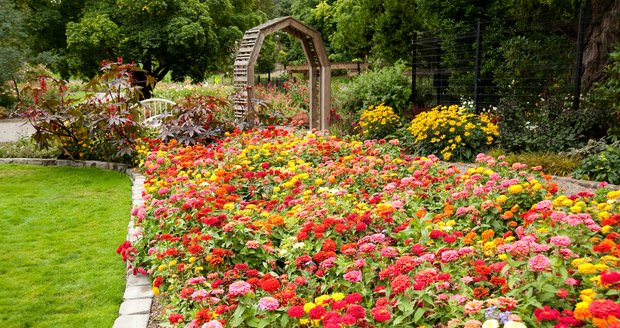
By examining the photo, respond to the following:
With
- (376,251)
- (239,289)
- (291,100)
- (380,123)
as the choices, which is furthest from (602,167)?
(291,100)

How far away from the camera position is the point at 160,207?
327 centimetres

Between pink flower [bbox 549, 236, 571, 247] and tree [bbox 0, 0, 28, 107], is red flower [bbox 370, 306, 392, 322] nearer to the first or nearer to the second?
pink flower [bbox 549, 236, 571, 247]

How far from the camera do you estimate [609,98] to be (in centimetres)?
638

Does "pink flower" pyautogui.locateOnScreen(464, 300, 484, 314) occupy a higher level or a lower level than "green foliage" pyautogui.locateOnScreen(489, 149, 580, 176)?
higher

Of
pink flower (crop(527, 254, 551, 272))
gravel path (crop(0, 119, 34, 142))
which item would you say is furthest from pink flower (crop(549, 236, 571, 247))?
gravel path (crop(0, 119, 34, 142))

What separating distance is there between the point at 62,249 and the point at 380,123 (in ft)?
17.9

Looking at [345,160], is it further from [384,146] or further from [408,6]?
[408,6]

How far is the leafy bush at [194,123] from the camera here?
6648mm

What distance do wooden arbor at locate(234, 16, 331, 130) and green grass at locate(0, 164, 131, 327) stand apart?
6.72 feet

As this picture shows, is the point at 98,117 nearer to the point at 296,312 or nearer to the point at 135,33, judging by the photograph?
the point at 296,312

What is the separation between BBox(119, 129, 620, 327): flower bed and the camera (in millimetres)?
1743

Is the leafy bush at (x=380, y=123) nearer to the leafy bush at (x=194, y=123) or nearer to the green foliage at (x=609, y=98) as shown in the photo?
the leafy bush at (x=194, y=123)

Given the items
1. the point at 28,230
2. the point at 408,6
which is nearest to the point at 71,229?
the point at 28,230

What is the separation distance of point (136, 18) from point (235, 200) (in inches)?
537
